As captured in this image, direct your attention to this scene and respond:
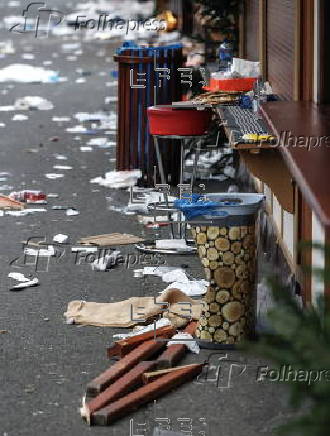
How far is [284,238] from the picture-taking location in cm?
758

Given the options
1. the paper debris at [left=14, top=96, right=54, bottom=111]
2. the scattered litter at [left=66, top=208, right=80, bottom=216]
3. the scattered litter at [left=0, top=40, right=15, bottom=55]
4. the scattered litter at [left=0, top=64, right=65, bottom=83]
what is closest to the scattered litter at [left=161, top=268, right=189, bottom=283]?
the scattered litter at [left=66, top=208, right=80, bottom=216]

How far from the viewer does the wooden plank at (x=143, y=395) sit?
5293 millimetres

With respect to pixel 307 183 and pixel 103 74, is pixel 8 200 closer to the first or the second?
pixel 307 183

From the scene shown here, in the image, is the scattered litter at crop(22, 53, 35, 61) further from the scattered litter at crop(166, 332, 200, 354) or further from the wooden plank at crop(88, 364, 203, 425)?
the wooden plank at crop(88, 364, 203, 425)

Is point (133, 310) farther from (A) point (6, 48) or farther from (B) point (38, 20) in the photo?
(B) point (38, 20)

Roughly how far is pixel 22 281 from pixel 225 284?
2.05 metres

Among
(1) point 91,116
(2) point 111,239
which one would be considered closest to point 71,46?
(1) point 91,116

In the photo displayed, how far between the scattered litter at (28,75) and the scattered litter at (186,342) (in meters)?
13.8

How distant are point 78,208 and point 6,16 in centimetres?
2202

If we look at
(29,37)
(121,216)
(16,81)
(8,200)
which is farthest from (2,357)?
(29,37)

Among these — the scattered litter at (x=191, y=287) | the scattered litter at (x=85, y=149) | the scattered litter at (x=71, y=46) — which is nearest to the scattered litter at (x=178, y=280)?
the scattered litter at (x=191, y=287)

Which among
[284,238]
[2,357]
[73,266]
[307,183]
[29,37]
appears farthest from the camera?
[29,37]

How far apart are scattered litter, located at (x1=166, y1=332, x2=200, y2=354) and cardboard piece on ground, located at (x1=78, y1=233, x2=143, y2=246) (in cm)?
262

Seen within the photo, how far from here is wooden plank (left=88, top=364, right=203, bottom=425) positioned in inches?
208
